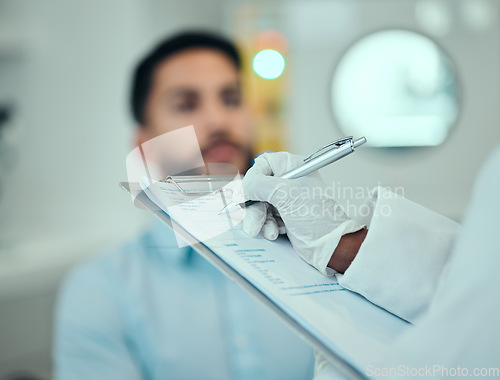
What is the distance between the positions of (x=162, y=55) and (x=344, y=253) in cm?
80

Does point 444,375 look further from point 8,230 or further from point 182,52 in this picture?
point 8,230

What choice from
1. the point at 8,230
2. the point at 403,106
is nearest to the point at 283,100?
the point at 403,106

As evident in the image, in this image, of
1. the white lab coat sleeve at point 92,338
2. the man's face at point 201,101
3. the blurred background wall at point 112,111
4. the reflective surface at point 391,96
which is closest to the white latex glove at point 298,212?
the man's face at point 201,101

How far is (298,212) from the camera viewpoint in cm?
32

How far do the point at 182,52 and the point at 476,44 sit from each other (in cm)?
146

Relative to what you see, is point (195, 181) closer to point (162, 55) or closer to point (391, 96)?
point (162, 55)

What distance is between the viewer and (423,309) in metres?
0.30

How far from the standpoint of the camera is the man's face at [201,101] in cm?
83

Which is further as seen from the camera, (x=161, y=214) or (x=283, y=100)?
(x=283, y=100)

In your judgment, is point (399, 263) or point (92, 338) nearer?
point (399, 263)

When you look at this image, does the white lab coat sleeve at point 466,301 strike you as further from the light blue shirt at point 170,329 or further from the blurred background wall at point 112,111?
the blurred background wall at point 112,111

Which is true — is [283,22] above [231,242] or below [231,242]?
above

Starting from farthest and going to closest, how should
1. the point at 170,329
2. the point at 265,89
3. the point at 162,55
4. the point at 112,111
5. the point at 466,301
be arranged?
the point at 265,89
the point at 112,111
the point at 162,55
the point at 170,329
the point at 466,301

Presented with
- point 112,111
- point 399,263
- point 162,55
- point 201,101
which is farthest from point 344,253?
point 112,111
